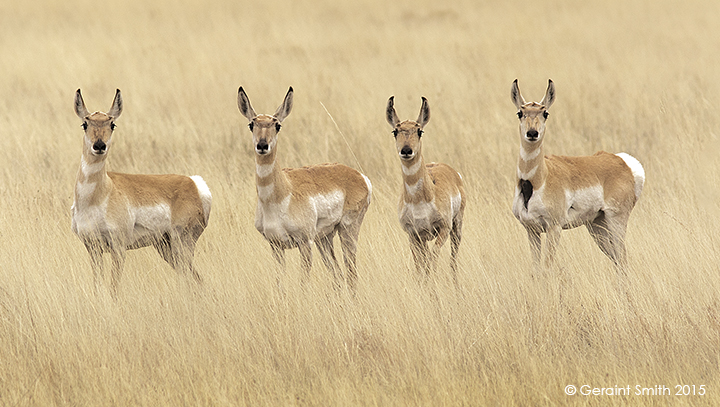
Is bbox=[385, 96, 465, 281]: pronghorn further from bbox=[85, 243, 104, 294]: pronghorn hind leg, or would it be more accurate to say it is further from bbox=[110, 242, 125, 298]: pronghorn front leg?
bbox=[85, 243, 104, 294]: pronghorn hind leg

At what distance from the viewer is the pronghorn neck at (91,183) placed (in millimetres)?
6242

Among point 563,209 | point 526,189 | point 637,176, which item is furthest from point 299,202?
point 637,176

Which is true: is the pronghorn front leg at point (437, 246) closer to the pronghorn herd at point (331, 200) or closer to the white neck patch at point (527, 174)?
the pronghorn herd at point (331, 200)

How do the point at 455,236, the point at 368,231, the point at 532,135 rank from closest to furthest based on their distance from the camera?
1. the point at 532,135
2. the point at 455,236
3. the point at 368,231

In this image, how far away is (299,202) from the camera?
21.3 ft

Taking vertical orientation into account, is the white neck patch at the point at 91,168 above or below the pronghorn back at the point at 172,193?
above

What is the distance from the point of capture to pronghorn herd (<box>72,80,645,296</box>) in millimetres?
6285

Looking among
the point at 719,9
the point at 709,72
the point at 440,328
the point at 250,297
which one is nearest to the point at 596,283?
the point at 440,328

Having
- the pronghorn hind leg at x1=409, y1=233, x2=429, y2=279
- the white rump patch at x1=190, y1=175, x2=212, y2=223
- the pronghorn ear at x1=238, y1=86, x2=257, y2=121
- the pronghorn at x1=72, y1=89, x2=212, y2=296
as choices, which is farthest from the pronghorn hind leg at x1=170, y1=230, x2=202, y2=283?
the pronghorn hind leg at x1=409, y1=233, x2=429, y2=279

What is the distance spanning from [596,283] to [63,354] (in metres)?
3.69

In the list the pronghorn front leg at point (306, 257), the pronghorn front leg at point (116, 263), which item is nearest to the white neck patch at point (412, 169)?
the pronghorn front leg at point (306, 257)

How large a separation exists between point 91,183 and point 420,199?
2574mm

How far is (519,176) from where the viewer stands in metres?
6.52

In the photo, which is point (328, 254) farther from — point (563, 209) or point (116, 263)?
point (563, 209)
